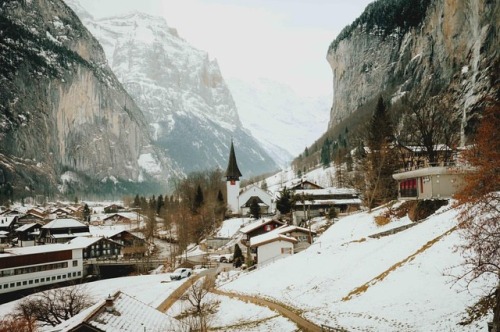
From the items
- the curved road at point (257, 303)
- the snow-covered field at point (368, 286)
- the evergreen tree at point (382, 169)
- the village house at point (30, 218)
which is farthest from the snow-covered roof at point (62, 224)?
the evergreen tree at point (382, 169)

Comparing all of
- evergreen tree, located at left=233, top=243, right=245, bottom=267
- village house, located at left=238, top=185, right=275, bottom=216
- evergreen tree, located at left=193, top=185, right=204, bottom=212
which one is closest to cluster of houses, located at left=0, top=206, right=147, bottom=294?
evergreen tree, located at left=193, top=185, right=204, bottom=212

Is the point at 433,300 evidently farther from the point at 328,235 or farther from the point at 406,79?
the point at 406,79

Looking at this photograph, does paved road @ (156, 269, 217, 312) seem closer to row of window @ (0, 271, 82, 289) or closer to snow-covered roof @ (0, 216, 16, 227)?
row of window @ (0, 271, 82, 289)

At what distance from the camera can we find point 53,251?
6309cm

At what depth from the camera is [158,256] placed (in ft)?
256

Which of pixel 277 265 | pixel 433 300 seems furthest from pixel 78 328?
pixel 277 265

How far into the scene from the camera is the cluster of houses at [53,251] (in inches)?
2282

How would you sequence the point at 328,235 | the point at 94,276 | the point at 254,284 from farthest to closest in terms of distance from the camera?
the point at 94,276 < the point at 328,235 < the point at 254,284

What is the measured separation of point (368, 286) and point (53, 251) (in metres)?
53.3

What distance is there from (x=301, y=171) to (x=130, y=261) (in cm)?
10807

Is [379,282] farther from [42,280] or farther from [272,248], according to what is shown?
[42,280]

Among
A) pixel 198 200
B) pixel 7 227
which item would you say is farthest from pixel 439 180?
pixel 7 227

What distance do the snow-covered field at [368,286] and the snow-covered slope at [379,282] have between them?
4cm

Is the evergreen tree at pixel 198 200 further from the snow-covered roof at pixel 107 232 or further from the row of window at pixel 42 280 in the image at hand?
the row of window at pixel 42 280
